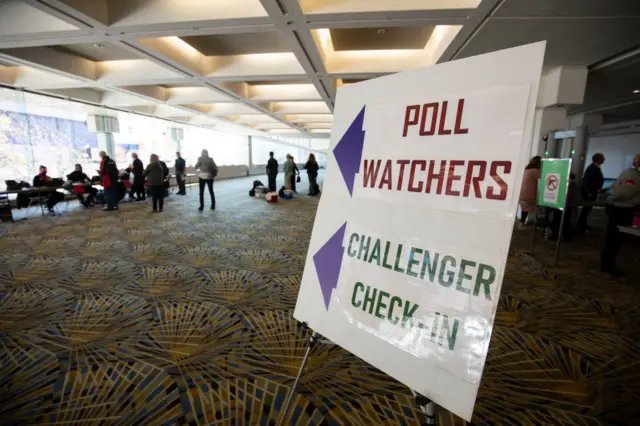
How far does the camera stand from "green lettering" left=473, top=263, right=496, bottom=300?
2.80ft

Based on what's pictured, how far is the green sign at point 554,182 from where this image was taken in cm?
388

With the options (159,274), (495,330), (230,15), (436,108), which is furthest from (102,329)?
(230,15)

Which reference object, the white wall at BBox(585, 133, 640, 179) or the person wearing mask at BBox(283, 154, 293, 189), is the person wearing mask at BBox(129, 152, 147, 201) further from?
the white wall at BBox(585, 133, 640, 179)

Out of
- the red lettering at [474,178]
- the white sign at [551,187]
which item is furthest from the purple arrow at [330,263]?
the white sign at [551,187]

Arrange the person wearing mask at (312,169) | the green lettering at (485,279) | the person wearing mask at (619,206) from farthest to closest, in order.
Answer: the person wearing mask at (312,169) < the person wearing mask at (619,206) < the green lettering at (485,279)

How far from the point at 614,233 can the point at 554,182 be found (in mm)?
892

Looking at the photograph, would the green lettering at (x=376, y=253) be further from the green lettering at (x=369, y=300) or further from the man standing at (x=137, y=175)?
the man standing at (x=137, y=175)

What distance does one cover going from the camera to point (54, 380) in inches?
70.3

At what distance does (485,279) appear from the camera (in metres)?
0.86

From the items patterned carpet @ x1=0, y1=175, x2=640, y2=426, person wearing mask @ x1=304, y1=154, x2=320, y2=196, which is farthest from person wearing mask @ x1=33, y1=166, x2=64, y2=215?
person wearing mask @ x1=304, y1=154, x2=320, y2=196

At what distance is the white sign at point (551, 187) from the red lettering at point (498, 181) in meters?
4.09

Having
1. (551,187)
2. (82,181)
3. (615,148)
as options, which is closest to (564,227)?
(551,187)

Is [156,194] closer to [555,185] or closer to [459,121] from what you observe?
[459,121]

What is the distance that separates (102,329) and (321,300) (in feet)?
6.48
